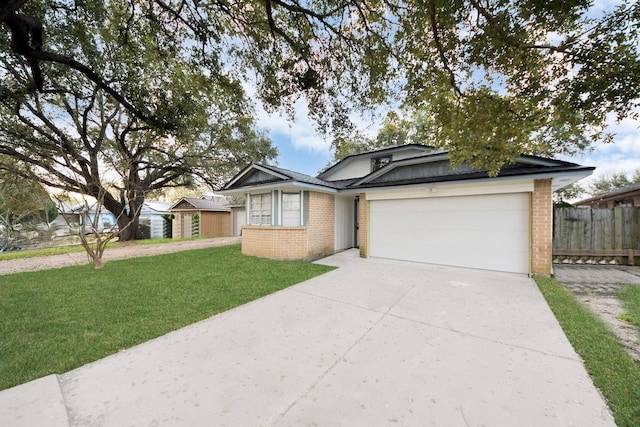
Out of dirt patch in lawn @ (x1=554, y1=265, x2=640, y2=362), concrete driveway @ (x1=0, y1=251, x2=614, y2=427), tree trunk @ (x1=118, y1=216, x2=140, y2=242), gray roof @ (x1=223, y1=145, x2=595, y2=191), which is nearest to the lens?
concrete driveway @ (x1=0, y1=251, x2=614, y2=427)

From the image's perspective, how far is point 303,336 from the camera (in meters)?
3.18

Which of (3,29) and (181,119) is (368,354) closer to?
(181,119)

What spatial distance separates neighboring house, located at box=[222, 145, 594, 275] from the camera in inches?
236

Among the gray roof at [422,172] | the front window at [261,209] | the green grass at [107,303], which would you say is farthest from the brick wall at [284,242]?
the gray roof at [422,172]

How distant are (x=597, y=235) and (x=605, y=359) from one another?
7.72 meters

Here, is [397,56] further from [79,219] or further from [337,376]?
[79,219]

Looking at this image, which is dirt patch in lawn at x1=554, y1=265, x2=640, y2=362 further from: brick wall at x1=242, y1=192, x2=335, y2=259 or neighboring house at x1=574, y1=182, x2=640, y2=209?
neighboring house at x1=574, y1=182, x2=640, y2=209

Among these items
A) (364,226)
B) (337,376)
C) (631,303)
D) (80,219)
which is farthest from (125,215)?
(631,303)

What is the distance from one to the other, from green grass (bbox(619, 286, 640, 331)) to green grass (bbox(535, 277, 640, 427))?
41cm

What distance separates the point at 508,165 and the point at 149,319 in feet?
28.6

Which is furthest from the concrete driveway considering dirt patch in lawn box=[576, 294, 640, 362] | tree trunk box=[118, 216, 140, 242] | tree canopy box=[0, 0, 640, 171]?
tree trunk box=[118, 216, 140, 242]

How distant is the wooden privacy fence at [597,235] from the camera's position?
7340 mm

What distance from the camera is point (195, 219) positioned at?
727 inches

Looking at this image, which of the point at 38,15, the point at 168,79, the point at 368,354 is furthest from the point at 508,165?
the point at 38,15
